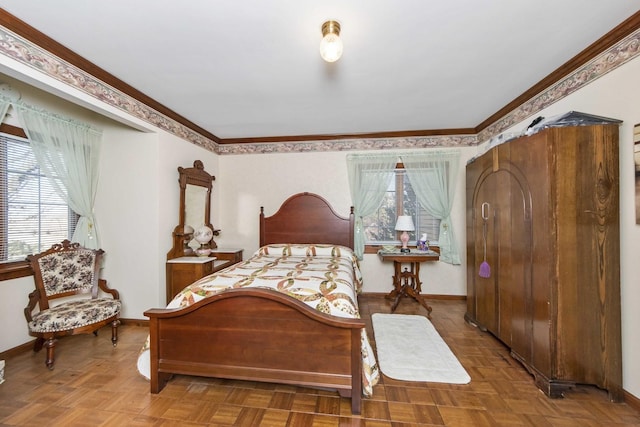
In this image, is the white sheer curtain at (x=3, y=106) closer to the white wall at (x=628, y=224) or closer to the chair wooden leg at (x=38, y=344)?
the chair wooden leg at (x=38, y=344)

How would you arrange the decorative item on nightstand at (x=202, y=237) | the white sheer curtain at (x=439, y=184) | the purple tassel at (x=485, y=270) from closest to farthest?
the purple tassel at (x=485, y=270)
the decorative item on nightstand at (x=202, y=237)
the white sheer curtain at (x=439, y=184)

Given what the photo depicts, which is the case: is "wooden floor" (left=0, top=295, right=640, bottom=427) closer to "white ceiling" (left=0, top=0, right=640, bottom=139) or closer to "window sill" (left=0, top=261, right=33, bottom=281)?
"window sill" (left=0, top=261, right=33, bottom=281)

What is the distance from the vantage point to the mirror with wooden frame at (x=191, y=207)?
3.25 meters

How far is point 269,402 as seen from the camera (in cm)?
177

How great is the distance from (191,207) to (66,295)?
59.1 inches

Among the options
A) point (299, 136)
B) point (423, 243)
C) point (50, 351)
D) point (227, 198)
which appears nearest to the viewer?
point (50, 351)

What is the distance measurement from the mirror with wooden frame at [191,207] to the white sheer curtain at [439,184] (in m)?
2.90

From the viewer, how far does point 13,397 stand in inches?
71.6

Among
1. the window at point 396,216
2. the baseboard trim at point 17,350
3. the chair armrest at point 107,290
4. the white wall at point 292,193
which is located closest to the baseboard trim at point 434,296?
the white wall at point 292,193

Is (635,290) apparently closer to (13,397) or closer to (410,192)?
(410,192)

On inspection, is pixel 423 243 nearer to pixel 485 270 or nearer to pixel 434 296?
A: pixel 434 296

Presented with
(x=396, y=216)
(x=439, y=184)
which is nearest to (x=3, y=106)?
(x=396, y=216)

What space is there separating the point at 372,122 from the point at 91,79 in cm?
291

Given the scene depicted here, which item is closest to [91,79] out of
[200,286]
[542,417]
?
[200,286]
